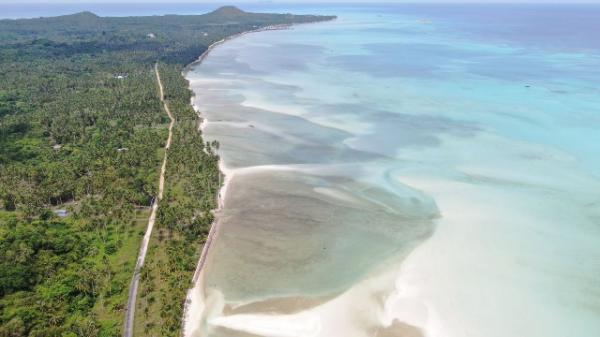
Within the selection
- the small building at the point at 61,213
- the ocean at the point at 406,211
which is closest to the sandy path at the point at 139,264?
the ocean at the point at 406,211

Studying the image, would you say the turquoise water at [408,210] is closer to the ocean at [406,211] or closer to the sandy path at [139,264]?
the ocean at [406,211]

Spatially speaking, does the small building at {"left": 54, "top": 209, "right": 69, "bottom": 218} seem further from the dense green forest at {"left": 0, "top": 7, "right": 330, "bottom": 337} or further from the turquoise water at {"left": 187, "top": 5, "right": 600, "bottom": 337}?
the turquoise water at {"left": 187, "top": 5, "right": 600, "bottom": 337}

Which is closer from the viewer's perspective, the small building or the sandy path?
the sandy path

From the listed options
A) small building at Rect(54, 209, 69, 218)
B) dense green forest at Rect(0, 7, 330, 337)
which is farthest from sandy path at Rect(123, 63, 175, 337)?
small building at Rect(54, 209, 69, 218)

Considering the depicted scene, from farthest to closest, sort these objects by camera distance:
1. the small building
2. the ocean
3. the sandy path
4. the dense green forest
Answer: the small building
the ocean
the dense green forest
the sandy path

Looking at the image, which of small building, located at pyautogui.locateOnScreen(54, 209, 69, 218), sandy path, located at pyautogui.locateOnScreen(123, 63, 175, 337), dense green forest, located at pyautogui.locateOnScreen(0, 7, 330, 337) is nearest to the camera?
sandy path, located at pyautogui.locateOnScreen(123, 63, 175, 337)

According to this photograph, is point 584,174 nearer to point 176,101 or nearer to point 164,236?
point 164,236

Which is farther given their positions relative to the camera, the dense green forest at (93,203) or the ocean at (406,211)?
the ocean at (406,211)
